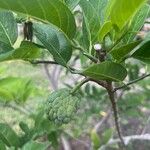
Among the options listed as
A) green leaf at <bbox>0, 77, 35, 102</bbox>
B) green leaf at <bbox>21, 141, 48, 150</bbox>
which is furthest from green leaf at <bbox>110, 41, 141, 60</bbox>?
green leaf at <bbox>0, 77, 35, 102</bbox>

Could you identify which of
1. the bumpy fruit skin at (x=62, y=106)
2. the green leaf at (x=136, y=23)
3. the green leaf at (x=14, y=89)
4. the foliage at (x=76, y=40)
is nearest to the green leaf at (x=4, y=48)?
the foliage at (x=76, y=40)

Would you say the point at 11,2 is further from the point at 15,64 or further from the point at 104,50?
the point at 15,64

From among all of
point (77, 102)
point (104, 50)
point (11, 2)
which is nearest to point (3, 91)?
point (77, 102)

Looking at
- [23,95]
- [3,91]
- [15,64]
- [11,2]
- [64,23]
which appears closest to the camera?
[11,2]

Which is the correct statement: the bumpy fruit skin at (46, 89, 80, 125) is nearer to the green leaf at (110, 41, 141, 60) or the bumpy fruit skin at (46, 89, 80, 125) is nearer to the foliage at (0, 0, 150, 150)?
the foliage at (0, 0, 150, 150)

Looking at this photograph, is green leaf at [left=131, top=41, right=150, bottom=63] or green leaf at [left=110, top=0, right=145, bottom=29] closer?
green leaf at [left=110, top=0, right=145, bottom=29]

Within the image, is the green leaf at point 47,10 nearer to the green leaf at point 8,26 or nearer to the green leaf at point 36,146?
the green leaf at point 8,26
